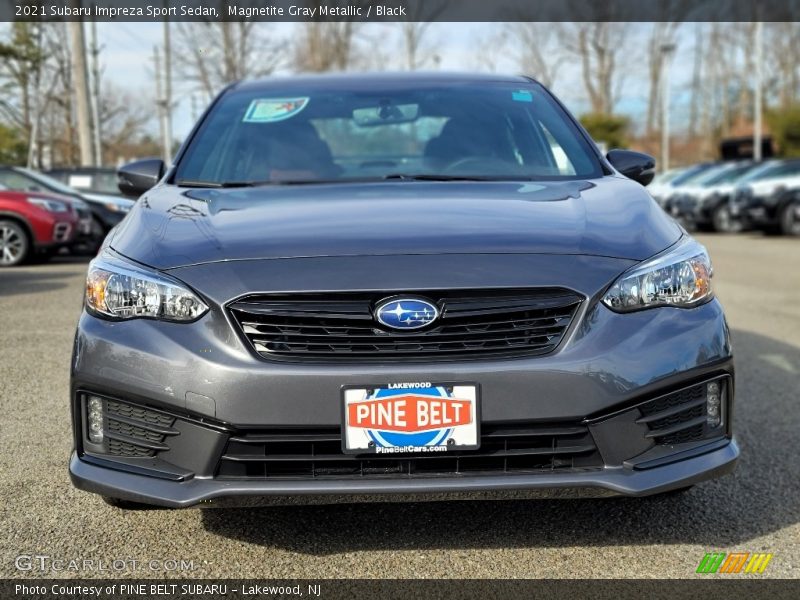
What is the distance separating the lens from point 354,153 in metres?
3.99

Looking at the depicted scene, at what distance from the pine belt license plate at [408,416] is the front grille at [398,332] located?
97 mm

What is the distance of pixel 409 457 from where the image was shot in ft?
8.64

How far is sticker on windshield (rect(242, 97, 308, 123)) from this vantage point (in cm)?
412

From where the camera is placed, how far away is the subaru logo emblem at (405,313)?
2.64 meters

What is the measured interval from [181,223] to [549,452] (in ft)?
4.27

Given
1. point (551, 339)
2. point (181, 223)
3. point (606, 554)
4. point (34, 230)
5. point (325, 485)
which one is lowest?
point (34, 230)

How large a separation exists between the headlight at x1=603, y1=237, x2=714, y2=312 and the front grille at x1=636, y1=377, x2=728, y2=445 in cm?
25

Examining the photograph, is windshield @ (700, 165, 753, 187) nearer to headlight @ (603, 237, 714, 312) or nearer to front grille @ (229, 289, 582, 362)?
headlight @ (603, 237, 714, 312)

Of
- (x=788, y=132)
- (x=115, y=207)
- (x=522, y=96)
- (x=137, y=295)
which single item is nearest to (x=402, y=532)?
(x=137, y=295)

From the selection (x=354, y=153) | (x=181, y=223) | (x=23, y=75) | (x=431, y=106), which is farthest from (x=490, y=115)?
(x=23, y=75)

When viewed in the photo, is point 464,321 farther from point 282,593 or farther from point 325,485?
point 282,593

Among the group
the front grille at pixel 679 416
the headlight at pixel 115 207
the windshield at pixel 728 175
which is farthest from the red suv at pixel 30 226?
the windshield at pixel 728 175

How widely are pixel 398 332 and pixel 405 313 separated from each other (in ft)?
0.17

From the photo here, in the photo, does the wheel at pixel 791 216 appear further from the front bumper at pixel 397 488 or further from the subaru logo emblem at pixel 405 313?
the subaru logo emblem at pixel 405 313
